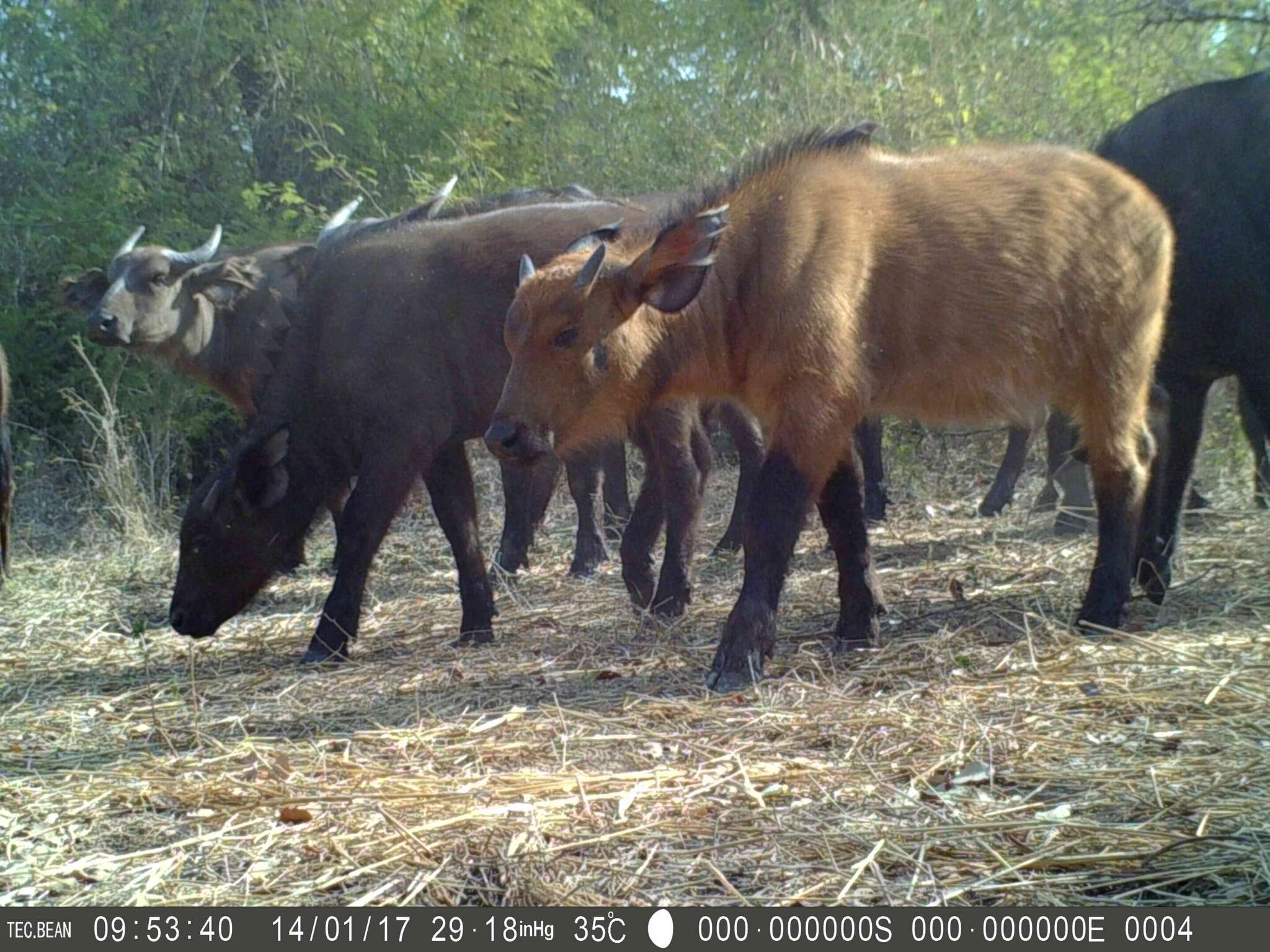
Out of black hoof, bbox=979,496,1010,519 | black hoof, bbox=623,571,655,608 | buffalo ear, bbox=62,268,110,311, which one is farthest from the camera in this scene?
buffalo ear, bbox=62,268,110,311

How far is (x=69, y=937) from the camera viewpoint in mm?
2760

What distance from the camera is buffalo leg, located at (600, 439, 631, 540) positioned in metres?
8.95

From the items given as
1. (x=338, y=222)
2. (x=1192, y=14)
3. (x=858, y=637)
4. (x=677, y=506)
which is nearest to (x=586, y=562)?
(x=677, y=506)

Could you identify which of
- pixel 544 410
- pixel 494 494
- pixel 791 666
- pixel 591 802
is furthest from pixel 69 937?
pixel 494 494

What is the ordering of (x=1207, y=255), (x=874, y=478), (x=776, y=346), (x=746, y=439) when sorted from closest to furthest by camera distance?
(x=776, y=346) → (x=1207, y=255) → (x=746, y=439) → (x=874, y=478)

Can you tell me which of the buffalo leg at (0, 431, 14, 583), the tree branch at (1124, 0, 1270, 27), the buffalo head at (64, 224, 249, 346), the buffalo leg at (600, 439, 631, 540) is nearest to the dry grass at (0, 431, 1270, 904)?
the buffalo leg at (0, 431, 14, 583)

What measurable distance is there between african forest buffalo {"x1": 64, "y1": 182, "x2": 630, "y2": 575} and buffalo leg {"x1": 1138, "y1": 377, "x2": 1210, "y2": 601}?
11.6 ft

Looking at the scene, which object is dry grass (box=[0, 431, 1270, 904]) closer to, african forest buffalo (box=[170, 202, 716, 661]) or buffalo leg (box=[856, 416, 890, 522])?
african forest buffalo (box=[170, 202, 716, 661])

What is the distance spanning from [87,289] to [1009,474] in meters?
6.97

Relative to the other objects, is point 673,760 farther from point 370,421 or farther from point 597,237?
point 370,421

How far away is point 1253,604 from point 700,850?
340cm

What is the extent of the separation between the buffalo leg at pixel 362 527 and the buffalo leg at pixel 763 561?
192cm

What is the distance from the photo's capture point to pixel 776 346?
4672mm

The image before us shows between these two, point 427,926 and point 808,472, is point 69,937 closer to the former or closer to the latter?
point 427,926
